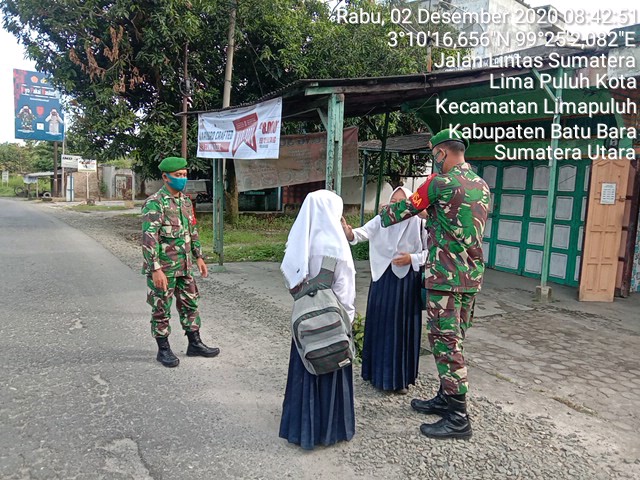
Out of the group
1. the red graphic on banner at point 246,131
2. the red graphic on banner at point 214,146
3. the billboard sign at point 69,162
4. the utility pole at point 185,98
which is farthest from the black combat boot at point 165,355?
the billboard sign at point 69,162

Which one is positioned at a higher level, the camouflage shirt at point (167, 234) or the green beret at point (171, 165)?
the green beret at point (171, 165)

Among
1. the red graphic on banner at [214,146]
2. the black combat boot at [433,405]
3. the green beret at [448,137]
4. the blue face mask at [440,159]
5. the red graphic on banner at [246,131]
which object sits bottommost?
the black combat boot at [433,405]

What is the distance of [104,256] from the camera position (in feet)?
32.2

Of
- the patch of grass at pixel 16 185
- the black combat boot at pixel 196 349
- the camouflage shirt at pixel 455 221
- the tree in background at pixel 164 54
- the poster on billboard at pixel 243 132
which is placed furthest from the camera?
the patch of grass at pixel 16 185

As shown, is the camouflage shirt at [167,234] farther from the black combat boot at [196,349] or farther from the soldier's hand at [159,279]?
the black combat boot at [196,349]

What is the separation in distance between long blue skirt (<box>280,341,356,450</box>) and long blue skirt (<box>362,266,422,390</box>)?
703 millimetres

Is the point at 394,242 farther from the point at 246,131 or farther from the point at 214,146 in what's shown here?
the point at 214,146

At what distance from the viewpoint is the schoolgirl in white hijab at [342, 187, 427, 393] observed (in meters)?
3.41

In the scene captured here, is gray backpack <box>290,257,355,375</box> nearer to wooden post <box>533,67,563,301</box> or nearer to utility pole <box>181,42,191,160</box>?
wooden post <box>533,67,563,301</box>

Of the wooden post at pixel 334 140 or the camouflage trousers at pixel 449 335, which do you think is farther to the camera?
the wooden post at pixel 334 140

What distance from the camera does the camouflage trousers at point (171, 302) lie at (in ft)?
12.9

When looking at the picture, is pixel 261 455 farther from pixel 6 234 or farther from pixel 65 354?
pixel 6 234

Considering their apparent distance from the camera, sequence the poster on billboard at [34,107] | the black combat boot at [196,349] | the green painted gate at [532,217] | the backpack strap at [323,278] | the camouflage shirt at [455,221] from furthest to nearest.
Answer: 1. the poster on billboard at [34,107]
2. the green painted gate at [532,217]
3. the black combat boot at [196,349]
4. the camouflage shirt at [455,221]
5. the backpack strap at [323,278]

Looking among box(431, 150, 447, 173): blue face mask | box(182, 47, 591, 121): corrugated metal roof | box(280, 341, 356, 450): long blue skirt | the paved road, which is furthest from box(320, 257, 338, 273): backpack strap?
box(182, 47, 591, 121): corrugated metal roof
